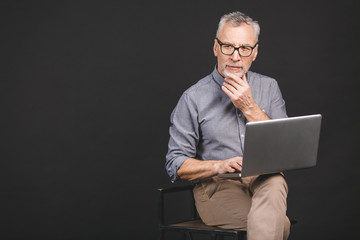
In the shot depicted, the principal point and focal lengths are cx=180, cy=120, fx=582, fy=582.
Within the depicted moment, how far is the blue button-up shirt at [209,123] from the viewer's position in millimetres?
2818

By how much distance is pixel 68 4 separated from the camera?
Result: 387 centimetres

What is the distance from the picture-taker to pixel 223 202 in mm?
2709

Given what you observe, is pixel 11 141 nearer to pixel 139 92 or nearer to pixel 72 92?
pixel 72 92

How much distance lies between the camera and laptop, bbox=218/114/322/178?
7.56 feet

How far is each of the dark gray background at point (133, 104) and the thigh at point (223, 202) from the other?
1213mm

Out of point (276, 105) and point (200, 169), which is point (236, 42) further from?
point (200, 169)

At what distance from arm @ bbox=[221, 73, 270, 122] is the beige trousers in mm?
291

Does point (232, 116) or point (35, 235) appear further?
point (35, 235)

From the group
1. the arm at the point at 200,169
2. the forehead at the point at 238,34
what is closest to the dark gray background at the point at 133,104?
the forehead at the point at 238,34

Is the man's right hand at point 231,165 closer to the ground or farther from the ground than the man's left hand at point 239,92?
closer to the ground

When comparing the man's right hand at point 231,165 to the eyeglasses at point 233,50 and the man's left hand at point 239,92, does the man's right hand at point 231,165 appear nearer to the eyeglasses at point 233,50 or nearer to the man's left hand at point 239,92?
the man's left hand at point 239,92

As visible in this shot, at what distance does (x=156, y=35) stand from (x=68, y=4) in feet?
2.04

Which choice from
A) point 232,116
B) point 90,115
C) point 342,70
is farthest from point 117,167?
point 342,70

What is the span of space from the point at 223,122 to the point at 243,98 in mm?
196
